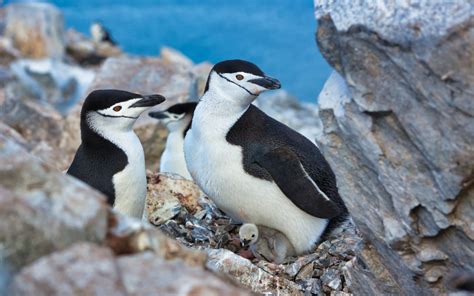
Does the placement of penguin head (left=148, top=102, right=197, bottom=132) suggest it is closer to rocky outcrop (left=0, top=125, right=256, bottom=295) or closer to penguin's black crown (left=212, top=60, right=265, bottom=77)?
penguin's black crown (left=212, top=60, right=265, bottom=77)

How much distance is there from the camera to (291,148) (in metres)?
5.71

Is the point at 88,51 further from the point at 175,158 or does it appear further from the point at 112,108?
the point at 112,108

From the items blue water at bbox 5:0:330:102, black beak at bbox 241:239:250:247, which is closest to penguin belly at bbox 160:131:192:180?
black beak at bbox 241:239:250:247

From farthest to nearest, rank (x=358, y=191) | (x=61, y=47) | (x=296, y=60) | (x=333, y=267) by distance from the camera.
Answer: (x=296, y=60) → (x=61, y=47) → (x=333, y=267) → (x=358, y=191)

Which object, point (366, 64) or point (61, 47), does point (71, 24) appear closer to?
point (61, 47)

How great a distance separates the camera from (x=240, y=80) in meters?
5.61

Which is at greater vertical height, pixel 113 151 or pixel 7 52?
pixel 113 151

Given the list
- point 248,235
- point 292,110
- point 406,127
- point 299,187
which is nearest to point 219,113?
point 299,187

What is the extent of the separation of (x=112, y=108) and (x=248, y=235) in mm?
1182

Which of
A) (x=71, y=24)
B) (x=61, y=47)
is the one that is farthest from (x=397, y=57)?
(x=71, y=24)

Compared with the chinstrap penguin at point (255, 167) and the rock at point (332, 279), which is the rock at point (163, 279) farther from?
the chinstrap penguin at point (255, 167)

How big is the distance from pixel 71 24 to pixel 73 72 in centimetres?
1596

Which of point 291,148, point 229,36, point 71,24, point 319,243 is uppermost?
point 291,148

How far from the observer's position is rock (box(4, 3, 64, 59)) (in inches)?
623
